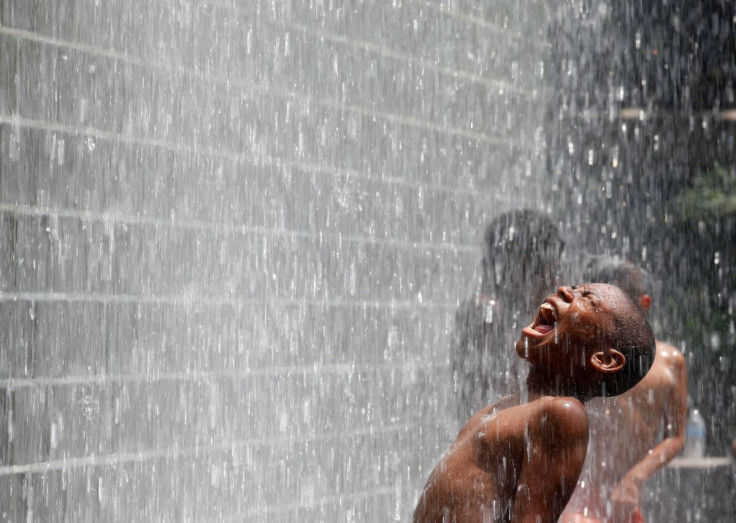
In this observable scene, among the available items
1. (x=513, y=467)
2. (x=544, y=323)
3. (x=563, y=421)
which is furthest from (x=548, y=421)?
(x=544, y=323)

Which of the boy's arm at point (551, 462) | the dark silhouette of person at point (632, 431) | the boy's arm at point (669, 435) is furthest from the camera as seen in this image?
the boy's arm at point (669, 435)

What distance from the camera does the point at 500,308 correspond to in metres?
3.99

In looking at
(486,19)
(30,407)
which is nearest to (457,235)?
(486,19)

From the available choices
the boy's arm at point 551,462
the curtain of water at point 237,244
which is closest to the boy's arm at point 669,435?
the boy's arm at point 551,462

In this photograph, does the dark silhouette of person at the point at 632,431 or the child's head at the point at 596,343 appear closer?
the child's head at the point at 596,343

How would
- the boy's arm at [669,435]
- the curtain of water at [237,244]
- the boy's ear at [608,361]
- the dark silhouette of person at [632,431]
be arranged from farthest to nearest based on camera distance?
the curtain of water at [237,244] → the boy's arm at [669,435] → the dark silhouette of person at [632,431] → the boy's ear at [608,361]

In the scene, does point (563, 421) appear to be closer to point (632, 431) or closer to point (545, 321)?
point (545, 321)

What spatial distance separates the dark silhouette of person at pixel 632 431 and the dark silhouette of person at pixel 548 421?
117 centimetres

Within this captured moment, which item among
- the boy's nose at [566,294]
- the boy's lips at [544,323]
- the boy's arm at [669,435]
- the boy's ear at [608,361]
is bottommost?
the boy's arm at [669,435]

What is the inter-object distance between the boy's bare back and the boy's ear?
0.12m

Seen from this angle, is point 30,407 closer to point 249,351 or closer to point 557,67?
point 249,351

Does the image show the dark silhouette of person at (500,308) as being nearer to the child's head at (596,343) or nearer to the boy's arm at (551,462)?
the child's head at (596,343)

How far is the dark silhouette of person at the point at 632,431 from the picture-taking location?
3629mm

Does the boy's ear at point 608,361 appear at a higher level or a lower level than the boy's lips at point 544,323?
lower
